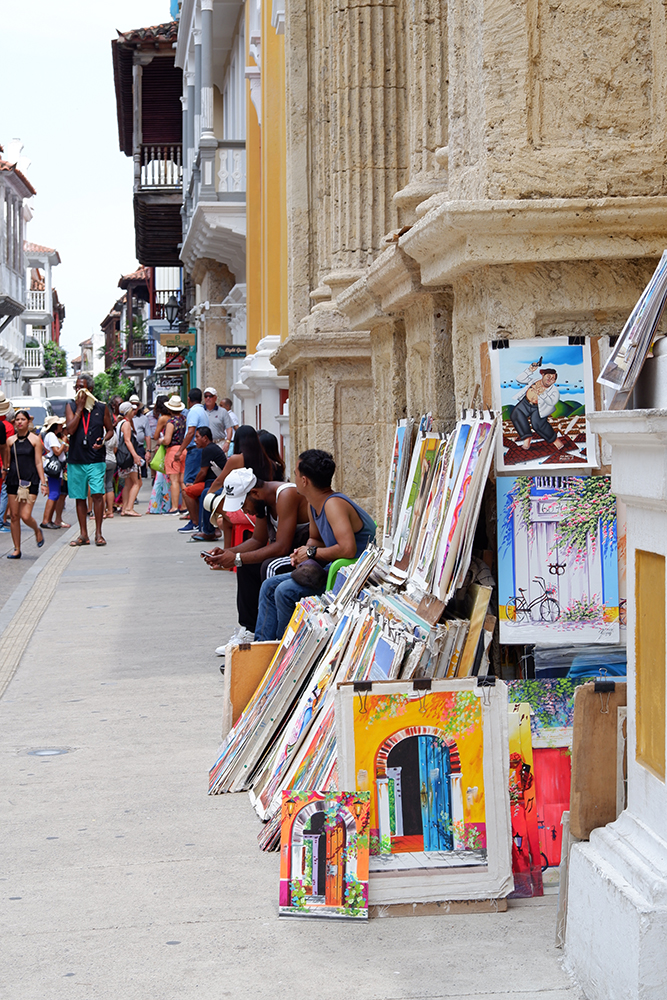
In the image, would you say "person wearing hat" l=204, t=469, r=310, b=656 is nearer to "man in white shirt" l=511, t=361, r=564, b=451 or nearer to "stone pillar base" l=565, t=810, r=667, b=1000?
"man in white shirt" l=511, t=361, r=564, b=451

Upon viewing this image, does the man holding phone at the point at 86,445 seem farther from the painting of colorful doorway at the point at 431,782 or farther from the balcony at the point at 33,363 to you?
the balcony at the point at 33,363

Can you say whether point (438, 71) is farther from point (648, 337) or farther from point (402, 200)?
point (648, 337)

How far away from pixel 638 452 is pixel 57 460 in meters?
16.0

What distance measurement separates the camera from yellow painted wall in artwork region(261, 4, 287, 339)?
1326 centimetres

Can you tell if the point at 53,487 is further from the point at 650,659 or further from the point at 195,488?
the point at 650,659

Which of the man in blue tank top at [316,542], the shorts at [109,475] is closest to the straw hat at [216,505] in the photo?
the man in blue tank top at [316,542]

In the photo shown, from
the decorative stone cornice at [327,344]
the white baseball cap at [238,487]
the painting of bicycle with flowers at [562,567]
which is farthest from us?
the decorative stone cornice at [327,344]

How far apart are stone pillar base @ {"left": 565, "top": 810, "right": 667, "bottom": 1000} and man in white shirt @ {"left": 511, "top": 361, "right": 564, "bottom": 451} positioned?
142cm

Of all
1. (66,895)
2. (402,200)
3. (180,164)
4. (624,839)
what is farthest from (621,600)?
(180,164)

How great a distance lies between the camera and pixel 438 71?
5.79m

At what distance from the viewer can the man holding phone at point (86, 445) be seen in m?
15.0

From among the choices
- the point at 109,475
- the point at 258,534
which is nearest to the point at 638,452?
the point at 258,534

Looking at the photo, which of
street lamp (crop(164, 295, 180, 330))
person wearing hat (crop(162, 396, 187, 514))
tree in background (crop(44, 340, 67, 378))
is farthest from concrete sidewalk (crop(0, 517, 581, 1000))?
tree in background (crop(44, 340, 67, 378))

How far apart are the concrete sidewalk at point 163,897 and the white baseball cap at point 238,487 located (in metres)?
1.07
